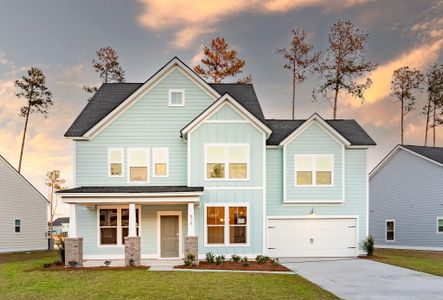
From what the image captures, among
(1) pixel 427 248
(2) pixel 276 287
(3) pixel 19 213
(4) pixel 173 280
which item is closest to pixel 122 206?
(4) pixel 173 280

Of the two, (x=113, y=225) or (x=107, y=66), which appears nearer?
(x=113, y=225)

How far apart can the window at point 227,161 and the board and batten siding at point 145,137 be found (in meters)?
1.46

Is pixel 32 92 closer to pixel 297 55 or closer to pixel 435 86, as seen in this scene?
pixel 297 55

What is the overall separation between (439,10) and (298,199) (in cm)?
1548

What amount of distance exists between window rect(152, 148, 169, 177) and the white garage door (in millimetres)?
6004

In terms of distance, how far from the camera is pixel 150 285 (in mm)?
15078

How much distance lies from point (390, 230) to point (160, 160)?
20559 mm

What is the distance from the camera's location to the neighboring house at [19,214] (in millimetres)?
34281

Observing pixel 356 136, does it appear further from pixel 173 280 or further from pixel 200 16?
pixel 173 280

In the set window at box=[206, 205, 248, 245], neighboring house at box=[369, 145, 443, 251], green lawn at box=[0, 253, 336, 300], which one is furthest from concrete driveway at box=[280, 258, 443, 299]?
neighboring house at box=[369, 145, 443, 251]

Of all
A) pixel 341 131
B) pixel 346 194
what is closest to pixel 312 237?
pixel 346 194

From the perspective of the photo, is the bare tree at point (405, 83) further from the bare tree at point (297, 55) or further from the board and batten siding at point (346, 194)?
the board and batten siding at point (346, 194)

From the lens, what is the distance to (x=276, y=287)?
1479 centimetres

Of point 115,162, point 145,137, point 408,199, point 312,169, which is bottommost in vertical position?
point 408,199
